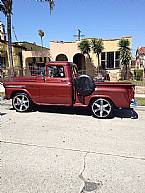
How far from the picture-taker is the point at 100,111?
8305 mm

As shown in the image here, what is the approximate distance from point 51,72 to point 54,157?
434 cm

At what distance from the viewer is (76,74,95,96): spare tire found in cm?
812

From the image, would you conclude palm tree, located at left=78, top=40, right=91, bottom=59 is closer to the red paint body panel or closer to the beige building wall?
the beige building wall

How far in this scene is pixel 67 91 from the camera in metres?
8.41

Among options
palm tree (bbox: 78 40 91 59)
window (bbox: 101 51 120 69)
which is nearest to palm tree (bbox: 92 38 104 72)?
palm tree (bbox: 78 40 91 59)

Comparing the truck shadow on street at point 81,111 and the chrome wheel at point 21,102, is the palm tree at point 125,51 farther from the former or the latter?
the chrome wheel at point 21,102

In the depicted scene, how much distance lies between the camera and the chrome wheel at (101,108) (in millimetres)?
8219

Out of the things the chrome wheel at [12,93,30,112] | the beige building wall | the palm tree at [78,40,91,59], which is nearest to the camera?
the chrome wheel at [12,93,30,112]

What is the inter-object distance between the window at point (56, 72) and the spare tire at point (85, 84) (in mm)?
681

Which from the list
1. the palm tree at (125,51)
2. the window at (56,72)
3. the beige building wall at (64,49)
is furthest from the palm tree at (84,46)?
the window at (56,72)

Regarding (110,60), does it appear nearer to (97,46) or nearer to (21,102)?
(97,46)

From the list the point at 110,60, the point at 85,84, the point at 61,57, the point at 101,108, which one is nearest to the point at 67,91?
the point at 85,84

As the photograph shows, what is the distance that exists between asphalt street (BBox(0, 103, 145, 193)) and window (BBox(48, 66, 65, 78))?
1421 millimetres

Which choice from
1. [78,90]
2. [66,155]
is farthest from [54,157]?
[78,90]
